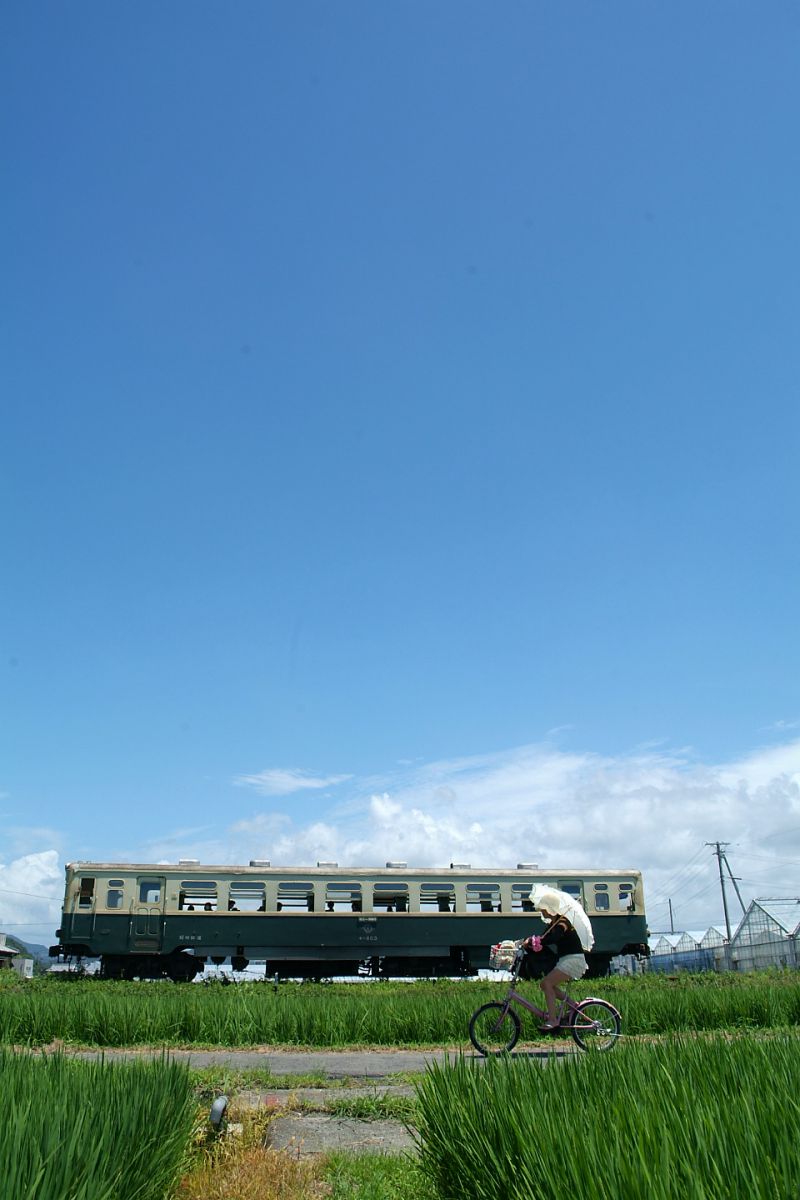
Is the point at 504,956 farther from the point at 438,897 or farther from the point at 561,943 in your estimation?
the point at 438,897

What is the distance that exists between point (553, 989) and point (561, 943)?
0.43m

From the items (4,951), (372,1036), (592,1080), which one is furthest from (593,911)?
(4,951)

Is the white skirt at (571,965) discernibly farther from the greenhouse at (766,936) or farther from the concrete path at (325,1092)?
the greenhouse at (766,936)

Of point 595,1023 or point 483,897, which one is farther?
point 483,897

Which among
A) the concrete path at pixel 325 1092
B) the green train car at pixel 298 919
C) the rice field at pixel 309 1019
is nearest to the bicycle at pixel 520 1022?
the concrete path at pixel 325 1092

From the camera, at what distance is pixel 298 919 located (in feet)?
75.2

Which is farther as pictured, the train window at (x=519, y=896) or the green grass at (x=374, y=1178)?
the train window at (x=519, y=896)

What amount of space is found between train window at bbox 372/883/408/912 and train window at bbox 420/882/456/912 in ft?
1.47

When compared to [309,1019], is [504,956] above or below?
above

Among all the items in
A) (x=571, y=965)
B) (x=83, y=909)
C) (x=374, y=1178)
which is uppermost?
(x=83, y=909)

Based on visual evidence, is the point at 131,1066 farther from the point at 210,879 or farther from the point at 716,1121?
the point at 210,879

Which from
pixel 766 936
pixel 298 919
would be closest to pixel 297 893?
pixel 298 919

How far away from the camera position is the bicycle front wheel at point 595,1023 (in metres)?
9.05

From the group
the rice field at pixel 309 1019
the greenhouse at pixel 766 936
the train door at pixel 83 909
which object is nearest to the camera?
the rice field at pixel 309 1019
